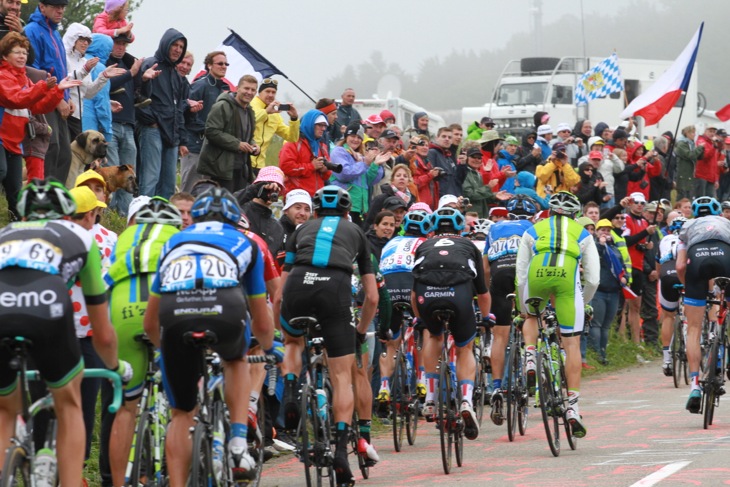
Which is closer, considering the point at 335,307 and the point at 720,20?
the point at 335,307

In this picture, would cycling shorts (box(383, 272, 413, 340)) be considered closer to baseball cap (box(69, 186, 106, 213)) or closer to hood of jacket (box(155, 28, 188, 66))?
hood of jacket (box(155, 28, 188, 66))

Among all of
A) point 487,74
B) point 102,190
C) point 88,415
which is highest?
point 487,74

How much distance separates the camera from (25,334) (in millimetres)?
7520

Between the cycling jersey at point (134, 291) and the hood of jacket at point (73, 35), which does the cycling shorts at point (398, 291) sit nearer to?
the hood of jacket at point (73, 35)

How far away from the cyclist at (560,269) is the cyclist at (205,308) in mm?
5471

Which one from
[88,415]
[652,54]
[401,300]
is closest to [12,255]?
[88,415]

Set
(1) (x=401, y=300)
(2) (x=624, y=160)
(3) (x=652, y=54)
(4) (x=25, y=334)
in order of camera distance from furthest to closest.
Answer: (3) (x=652, y=54) → (2) (x=624, y=160) → (1) (x=401, y=300) → (4) (x=25, y=334)

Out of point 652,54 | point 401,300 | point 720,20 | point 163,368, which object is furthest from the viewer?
point 720,20

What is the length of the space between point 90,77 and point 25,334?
8184mm

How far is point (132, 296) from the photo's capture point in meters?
9.69

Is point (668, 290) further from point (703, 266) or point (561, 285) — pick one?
point (561, 285)

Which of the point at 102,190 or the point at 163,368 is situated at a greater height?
the point at 102,190

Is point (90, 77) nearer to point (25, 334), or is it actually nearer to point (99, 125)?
point (99, 125)

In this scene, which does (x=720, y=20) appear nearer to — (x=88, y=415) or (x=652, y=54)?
(x=652, y=54)
